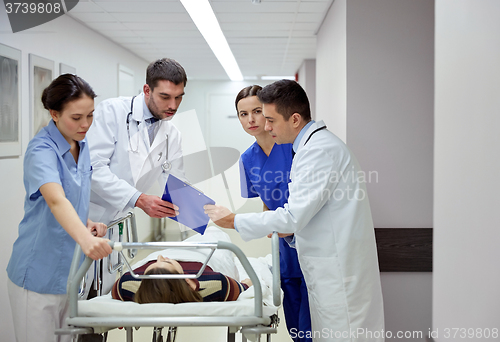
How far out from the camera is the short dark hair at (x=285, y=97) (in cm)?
178

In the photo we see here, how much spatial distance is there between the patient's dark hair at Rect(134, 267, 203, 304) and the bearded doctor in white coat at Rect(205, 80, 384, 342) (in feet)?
1.05

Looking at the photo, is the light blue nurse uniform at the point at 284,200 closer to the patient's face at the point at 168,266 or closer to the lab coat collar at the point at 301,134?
the lab coat collar at the point at 301,134

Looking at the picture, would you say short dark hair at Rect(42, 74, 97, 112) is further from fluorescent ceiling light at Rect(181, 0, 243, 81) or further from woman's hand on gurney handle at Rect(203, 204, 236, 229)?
fluorescent ceiling light at Rect(181, 0, 243, 81)

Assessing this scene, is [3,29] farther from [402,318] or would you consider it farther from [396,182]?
[402,318]

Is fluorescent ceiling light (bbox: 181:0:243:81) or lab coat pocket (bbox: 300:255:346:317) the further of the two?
fluorescent ceiling light (bbox: 181:0:243:81)

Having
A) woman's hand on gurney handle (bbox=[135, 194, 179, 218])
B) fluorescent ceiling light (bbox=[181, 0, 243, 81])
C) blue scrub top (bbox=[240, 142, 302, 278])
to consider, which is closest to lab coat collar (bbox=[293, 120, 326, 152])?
blue scrub top (bbox=[240, 142, 302, 278])

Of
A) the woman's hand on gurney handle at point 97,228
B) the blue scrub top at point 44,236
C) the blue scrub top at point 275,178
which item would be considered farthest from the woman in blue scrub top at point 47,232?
the blue scrub top at point 275,178

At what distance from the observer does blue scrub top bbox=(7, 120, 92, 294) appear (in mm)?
1578

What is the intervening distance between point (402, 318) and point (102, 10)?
3.28m

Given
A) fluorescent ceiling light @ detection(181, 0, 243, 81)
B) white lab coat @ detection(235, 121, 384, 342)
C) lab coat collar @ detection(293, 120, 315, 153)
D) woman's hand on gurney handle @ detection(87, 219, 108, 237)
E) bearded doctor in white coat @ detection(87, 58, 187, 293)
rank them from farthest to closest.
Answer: fluorescent ceiling light @ detection(181, 0, 243, 81), bearded doctor in white coat @ detection(87, 58, 187, 293), lab coat collar @ detection(293, 120, 315, 153), woman's hand on gurney handle @ detection(87, 219, 108, 237), white lab coat @ detection(235, 121, 384, 342)

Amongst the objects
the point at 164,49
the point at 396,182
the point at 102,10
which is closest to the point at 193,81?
the point at 164,49

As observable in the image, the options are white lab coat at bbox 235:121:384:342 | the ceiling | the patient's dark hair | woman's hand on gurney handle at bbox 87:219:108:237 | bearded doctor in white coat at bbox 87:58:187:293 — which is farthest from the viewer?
the ceiling

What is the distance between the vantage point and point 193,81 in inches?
321

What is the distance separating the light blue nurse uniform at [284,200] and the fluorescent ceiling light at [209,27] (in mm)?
1368
